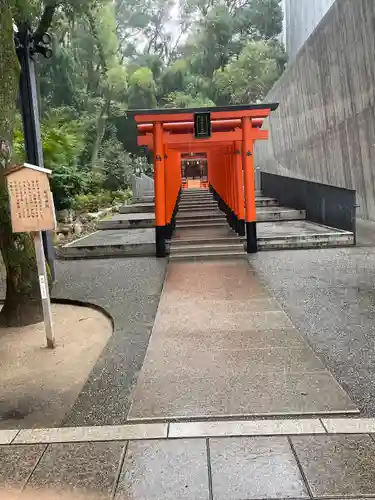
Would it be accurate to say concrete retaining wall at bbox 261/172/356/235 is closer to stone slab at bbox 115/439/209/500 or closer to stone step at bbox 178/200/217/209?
stone step at bbox 178/200/217/209

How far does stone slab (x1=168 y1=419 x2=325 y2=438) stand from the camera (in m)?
2.71

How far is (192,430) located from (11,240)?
3475mm

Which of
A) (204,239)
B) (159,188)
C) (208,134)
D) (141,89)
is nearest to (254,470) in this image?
(208,134)

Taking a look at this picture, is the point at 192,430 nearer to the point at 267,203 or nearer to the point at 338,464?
the point at 338,464

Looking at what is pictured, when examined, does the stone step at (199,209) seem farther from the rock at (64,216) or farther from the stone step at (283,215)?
the rock at (64,216)

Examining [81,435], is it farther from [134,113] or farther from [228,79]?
[228,79]

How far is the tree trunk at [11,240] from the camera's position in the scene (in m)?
5.13

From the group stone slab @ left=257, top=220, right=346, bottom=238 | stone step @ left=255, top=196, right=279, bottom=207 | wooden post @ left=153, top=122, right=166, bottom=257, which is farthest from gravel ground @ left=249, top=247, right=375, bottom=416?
stone step @ left=255, top=196, right=279, bottom=207

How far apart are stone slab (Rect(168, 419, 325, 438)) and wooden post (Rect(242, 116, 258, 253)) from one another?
254 inches

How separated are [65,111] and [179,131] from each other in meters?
16.6

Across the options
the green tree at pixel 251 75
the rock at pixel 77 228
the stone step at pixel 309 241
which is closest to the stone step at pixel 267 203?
the stone step at pixel 309 241

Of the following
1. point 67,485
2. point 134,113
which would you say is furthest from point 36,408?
point 134,113

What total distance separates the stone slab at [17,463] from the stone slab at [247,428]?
781 millimetres

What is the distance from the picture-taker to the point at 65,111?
24.0 m
